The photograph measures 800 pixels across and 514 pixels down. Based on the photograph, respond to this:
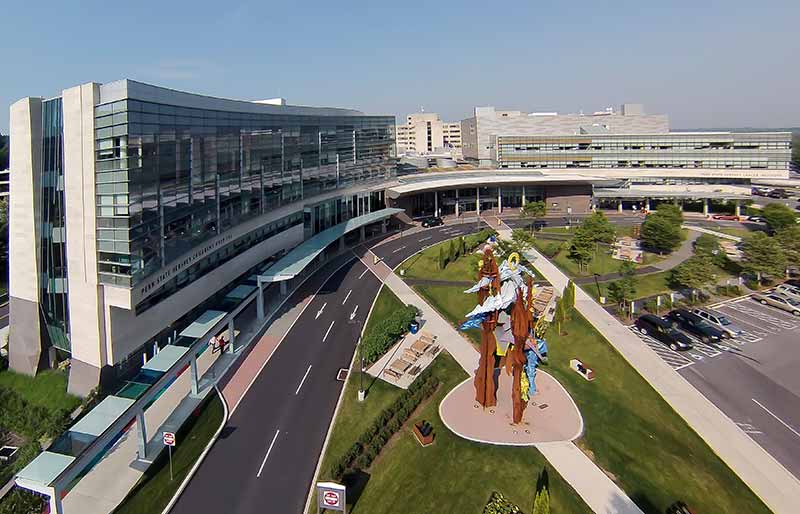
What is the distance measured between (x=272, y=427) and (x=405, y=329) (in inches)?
540

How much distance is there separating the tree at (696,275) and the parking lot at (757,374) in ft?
10.6

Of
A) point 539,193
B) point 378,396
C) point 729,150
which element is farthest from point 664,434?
point 729,150

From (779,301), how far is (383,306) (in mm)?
35185

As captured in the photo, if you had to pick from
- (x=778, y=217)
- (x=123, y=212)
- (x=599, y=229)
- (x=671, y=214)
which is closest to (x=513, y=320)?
(x=123, y=212)

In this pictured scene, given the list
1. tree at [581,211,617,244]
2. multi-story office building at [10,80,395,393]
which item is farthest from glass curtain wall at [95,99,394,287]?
tree at [581,211,617,244]

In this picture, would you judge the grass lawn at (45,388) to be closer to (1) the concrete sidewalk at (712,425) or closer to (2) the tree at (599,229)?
(1) the concrete sidewalk at (712,425)

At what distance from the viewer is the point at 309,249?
4988 centimetres

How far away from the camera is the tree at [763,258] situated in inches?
1828

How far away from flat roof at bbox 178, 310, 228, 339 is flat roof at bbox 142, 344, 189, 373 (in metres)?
1.83

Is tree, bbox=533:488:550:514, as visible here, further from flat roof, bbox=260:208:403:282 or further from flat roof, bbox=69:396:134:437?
flat roof, bbox=260:208:403:282

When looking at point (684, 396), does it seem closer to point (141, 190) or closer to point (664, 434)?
point (664, 434)

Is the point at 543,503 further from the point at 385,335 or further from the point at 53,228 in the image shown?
the point at 53,228

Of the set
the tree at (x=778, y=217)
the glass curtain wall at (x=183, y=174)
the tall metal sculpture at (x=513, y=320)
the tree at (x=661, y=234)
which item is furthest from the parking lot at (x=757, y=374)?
the glass curtain wall at (x=183, y=174)

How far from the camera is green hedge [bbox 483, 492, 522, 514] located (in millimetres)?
20281
